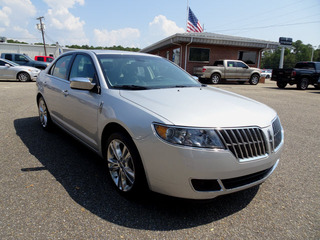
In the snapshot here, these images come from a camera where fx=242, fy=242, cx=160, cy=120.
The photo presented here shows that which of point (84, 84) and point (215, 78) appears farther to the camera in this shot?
point (215, 78)

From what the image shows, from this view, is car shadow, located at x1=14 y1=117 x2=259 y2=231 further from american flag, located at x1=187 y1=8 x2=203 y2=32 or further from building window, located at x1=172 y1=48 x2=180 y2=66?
american flag, located at x1=187 y1=8 x2=203 y2=32

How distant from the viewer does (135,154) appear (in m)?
2.33

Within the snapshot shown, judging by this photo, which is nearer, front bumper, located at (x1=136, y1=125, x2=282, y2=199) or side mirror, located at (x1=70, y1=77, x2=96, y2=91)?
front bumper, located at (x1=136, y1=125, x2=282, y2=199)

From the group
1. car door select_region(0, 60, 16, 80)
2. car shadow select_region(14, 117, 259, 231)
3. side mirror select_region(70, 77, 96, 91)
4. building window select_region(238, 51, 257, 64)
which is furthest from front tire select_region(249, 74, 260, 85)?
side mirror select_region(70, 77, 96, 91)

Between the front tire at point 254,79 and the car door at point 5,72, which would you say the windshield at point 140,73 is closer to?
the car door at point 5,72

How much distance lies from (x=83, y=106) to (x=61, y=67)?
4.99ft

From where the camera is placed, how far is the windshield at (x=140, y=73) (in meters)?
3.09

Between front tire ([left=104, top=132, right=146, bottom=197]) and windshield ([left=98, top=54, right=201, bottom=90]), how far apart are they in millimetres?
729

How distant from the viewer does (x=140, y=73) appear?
11.1 ft

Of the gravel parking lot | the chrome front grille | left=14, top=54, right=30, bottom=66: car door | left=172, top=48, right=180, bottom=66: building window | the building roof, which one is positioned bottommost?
the gravel parking lot

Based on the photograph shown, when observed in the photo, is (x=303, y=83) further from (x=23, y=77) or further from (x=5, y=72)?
(x=5, y=72)

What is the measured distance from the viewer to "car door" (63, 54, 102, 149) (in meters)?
3.03

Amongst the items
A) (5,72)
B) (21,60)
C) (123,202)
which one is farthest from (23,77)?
(123,202)

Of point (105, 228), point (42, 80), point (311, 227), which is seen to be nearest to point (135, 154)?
point (105, 228)
